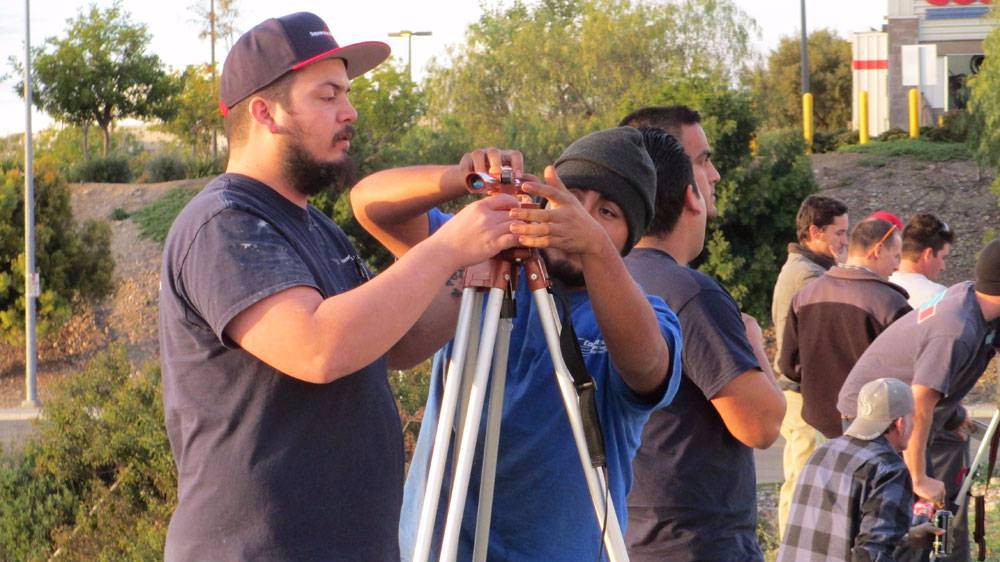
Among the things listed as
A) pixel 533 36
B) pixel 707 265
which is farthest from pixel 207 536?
pixel 533 36

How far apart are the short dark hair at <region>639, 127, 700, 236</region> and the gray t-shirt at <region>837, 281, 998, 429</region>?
7.50 feet

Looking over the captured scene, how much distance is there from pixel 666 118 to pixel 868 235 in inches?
114

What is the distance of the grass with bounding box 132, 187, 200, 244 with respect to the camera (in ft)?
86.1

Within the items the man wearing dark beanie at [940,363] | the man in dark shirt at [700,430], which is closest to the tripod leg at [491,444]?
the man in dark shirt at [700,430]

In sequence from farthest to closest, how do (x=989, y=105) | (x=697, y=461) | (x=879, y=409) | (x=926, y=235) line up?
(x=989, y=105) < (x=926, y=235) < (x=879, y=409) < (x=697, y=461)

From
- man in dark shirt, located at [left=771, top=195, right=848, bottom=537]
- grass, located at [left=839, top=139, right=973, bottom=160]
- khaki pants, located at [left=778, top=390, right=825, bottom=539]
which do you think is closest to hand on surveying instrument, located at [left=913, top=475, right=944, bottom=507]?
khaki pants, located at [left=778, top=390, right=825, bottom=539]

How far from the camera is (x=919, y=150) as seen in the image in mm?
26578

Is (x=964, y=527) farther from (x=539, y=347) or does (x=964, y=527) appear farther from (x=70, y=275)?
(x=70, y=275)

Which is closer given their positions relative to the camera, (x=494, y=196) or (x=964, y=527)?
(x=494, y=196)

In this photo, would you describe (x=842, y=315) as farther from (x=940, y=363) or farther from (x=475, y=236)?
(x=475, y=236)

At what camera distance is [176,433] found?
2289 mm

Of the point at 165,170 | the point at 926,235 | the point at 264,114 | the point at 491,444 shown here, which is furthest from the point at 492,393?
the point at 165,170

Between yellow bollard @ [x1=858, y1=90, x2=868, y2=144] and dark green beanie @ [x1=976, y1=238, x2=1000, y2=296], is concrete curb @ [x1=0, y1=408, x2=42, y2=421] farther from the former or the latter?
yellow bollard @ [x1=858, y1=90, x2=868, y2=144]

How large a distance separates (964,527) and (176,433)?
13.5ft
